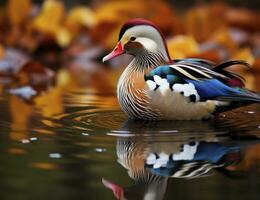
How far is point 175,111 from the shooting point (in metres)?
4.76

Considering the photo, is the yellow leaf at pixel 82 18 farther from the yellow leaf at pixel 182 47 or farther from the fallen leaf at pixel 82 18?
the yellow leaf at pixel 182 47

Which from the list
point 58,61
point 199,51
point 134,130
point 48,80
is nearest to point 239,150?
point 134,130

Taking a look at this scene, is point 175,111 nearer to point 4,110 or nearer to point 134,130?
point 134,130

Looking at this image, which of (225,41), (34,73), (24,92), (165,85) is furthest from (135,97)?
(225,41)

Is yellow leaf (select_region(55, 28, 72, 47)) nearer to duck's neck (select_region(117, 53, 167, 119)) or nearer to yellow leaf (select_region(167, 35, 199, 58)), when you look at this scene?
yellow leaf (select_region(167, 35, 199, 58))

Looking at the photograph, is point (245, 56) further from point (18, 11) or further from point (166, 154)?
point (166, 154)

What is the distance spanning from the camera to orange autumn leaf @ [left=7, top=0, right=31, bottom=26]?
30.4 feet

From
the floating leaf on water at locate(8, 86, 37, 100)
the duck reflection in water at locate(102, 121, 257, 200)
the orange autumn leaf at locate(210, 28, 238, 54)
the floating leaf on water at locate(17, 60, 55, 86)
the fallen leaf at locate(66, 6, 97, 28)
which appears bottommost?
the duck reflection in water at locate(102, 121, 257, 200)

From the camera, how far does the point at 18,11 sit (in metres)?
9.25

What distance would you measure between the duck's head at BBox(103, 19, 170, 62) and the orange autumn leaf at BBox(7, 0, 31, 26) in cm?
450

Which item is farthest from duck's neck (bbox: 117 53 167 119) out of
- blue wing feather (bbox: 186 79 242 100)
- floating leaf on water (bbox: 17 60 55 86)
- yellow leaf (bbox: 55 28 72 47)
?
yellow leaf (bbox: 55 28 72 47)

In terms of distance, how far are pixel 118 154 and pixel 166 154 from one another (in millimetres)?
224

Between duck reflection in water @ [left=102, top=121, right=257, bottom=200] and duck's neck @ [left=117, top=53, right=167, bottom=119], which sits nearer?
duck reflection in water @ [left=102, top=121, right=257, bottom=200]

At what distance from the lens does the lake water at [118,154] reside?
3.16 meters
